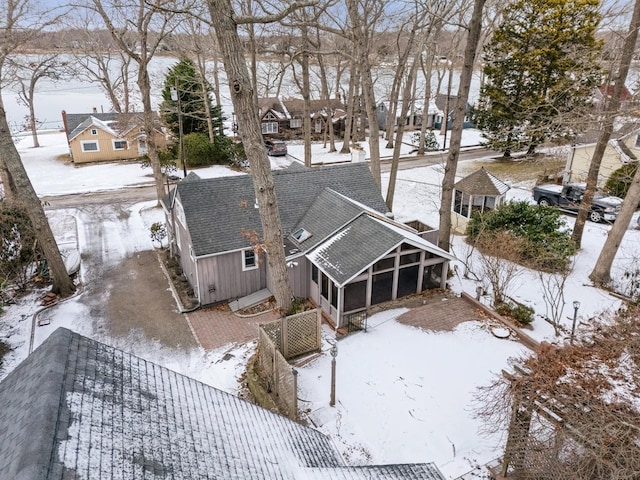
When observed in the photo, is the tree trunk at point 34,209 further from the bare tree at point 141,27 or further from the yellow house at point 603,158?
the yellow house at point 603,158

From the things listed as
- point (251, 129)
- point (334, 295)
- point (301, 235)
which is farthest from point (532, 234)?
point (251, 129)

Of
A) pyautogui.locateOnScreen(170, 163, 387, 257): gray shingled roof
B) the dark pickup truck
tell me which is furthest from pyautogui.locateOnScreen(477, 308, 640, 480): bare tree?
the dark pickup truck

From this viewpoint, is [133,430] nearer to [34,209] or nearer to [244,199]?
[244,199]

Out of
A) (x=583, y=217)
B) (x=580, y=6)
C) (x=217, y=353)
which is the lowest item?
(x=217, y=353)

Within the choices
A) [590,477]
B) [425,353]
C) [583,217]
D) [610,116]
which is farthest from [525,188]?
[590,477]

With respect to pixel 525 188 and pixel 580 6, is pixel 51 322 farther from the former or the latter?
pixel 580 6

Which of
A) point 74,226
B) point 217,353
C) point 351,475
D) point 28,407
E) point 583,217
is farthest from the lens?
point 74,226

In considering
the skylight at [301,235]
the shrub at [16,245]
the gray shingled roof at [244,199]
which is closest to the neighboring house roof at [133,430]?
the gray shingled roof at [244,199]
